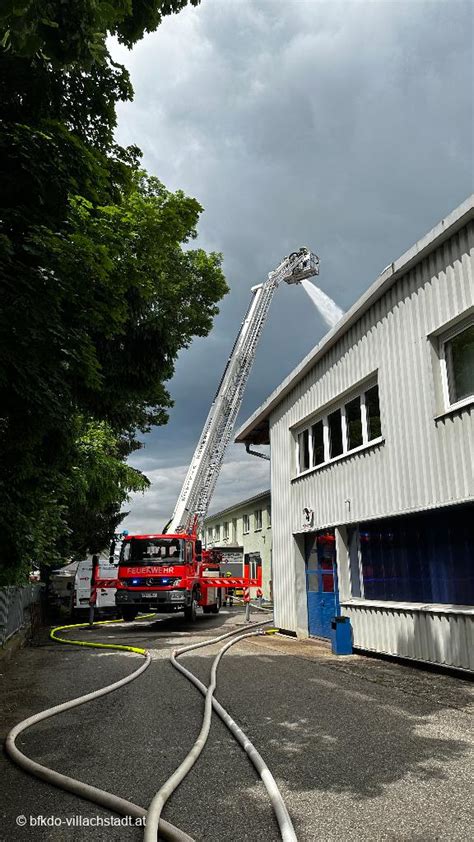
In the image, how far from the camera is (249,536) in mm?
35219

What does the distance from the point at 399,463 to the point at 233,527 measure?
30.9 meters

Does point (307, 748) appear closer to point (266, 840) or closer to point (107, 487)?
point (266, 840)

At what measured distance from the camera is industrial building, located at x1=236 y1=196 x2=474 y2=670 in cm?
810

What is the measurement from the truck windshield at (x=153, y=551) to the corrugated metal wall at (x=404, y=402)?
200 inches

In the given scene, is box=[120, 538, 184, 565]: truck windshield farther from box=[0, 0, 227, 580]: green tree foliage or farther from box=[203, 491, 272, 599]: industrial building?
box=[203, 491, 272, 599]: industrial building

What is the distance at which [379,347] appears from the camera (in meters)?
10.3

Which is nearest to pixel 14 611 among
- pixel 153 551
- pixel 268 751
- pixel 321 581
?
pixel 153 551

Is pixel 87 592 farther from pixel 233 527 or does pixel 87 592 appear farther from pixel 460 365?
pixel 233 527

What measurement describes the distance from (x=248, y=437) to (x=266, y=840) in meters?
16.7

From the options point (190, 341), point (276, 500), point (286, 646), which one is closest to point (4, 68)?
point (286, 646)

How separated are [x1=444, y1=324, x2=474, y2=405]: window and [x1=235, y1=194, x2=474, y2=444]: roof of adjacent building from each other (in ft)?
4.72

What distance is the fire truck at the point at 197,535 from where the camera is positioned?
53.1 feet

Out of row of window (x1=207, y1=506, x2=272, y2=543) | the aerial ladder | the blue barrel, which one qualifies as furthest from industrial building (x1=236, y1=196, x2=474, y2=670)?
row of window (x1=207, y1=506, x2=272, y2=543)

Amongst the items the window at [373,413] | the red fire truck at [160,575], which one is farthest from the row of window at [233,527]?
the window at [373,413]
